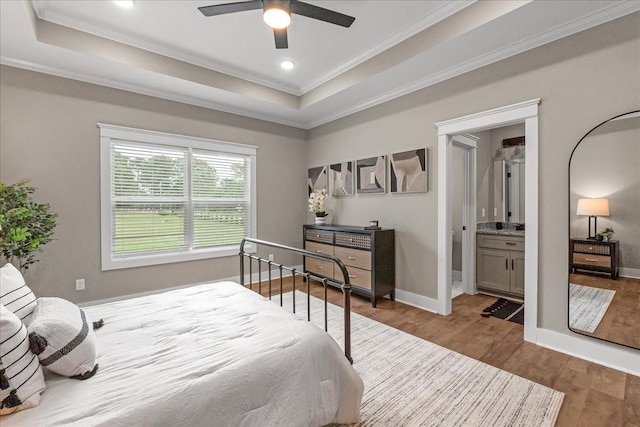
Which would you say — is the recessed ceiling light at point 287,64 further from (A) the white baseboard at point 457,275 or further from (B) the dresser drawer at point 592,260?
(A) the white baseboard at point 457,275

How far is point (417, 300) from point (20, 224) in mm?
4182

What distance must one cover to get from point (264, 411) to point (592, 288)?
275 centimetres

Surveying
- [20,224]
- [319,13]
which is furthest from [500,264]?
[20,224]

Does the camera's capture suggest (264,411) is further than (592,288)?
No

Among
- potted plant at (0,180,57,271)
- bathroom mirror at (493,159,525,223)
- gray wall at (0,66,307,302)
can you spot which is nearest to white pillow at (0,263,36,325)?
potted plant at (0,180,57,271)

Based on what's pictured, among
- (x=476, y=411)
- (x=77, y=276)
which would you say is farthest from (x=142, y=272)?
(x=476, y=411)

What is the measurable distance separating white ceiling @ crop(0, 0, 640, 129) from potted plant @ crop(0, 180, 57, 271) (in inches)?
56.4

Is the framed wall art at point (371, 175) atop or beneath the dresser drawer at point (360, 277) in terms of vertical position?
atop

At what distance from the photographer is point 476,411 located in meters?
1.84

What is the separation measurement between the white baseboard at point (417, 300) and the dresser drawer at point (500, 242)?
1305 millimetres

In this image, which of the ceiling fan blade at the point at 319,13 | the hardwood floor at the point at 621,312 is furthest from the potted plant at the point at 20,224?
the hardwood floor at the point at 621,312

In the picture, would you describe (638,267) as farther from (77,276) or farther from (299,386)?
(77,276)

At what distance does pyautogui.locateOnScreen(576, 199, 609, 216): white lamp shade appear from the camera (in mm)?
2383

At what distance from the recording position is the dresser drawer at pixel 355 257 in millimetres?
3770
